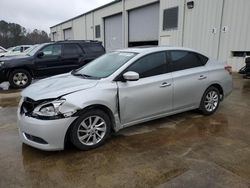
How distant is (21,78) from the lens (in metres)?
9.16

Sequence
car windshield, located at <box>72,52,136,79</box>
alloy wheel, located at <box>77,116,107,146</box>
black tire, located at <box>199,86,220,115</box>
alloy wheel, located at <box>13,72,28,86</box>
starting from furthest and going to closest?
alloy wheel, located at <box>13,72,28,86</box> → black tire, located at <box>199,86,220,115</box> → car windshield, located at <box>72,52,136,79</box> → alloy wheel, located at <box>77,116,107,146</box>

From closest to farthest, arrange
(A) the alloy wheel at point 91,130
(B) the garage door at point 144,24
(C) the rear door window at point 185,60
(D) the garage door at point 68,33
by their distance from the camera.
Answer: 1. (A) the alloy wheel at point 91,130
2. (C) the rear door window at point 185,60
3. (B) the garage door at point 144,24
4. (D) the garage door at point 68,33

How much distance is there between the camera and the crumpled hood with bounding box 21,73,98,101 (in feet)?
11.7

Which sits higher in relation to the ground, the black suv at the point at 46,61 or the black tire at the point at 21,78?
the black suv at the point at 46,61

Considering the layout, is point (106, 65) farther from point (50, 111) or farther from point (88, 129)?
point (50, 111)

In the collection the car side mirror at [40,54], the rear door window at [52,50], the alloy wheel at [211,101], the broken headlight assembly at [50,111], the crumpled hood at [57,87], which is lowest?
the alloy wheel at [211,101]

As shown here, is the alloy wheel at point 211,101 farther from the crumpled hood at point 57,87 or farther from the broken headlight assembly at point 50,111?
the broken headlight assembly at point 50,111

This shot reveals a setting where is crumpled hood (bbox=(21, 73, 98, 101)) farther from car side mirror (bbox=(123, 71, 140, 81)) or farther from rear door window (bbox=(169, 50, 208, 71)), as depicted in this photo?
rear door window (bbox=(169, 50, 208, 71))

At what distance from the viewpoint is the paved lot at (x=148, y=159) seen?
3.00m

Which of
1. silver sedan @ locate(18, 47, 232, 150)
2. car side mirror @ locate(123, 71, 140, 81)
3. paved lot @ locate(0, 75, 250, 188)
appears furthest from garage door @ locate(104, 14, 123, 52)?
car side mirror @ locate(123, 71, 140, 81)

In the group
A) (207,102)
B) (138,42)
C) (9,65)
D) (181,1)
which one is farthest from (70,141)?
(138,42)

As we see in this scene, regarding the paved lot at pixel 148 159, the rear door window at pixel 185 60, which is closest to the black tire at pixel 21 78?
the paved lot at pixel 148 159

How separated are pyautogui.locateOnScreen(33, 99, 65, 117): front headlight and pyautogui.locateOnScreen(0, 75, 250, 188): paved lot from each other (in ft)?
2.16

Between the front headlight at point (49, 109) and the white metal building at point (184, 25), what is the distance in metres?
9.95
